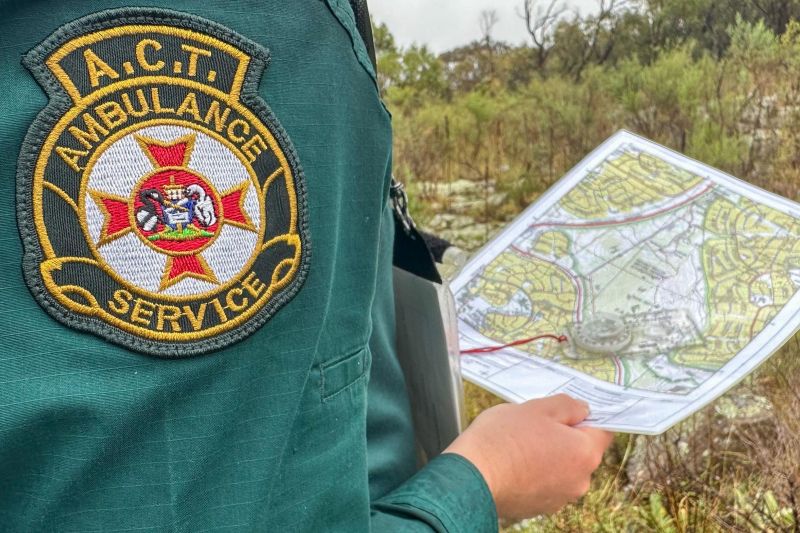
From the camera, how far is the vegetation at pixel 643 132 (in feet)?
6.16

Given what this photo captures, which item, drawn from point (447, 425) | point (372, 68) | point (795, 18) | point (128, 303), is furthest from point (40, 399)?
point (795, 18)

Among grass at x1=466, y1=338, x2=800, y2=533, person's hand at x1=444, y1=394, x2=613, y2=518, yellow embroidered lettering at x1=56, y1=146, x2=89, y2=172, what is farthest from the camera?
grass at x1=466, y1=338, x2=800, y2=533

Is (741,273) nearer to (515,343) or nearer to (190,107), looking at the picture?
(515,343)

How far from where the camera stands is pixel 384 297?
663mm

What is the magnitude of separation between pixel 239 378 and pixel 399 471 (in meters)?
0.26

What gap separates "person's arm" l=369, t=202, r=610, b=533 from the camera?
0.59 metres

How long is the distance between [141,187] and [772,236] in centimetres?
71

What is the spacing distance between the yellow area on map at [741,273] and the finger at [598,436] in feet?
0.32

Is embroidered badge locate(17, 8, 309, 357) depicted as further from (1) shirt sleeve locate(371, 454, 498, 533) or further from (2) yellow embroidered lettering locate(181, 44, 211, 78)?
(1) shirt sleeve locate(371, 454, 498, 533)

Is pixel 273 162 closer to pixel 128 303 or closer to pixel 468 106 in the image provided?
pixel 128 303

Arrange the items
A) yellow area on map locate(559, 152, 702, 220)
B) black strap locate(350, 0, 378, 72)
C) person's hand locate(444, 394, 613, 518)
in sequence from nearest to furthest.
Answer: black strap locate(350, 0, 378, 72) → person's hand locate(444, 394, 613, 518) → yellow area on map locate(559, 152, 702, 220)

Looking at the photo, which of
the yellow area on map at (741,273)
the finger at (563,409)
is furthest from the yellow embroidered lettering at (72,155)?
the yellow area on map at (741,273)

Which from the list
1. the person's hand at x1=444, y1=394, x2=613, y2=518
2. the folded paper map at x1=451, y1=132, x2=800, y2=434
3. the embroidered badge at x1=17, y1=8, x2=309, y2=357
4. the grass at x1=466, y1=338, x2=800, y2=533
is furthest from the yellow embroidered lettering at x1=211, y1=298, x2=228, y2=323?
the grass at x1=466, y1=338, x2=800, y2=533

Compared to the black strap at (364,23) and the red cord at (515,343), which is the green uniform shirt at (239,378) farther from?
the red cord at (515,343)
